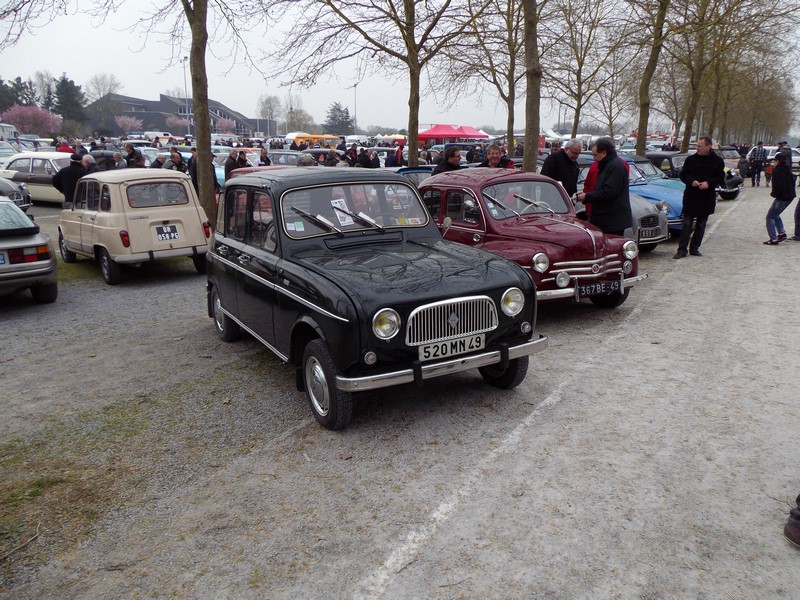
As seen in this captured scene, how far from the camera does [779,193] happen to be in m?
12.4

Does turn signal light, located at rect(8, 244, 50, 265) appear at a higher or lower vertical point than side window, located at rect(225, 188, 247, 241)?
lower

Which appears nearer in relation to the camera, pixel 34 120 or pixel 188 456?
pixel 188 456

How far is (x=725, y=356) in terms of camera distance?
6.19 metres

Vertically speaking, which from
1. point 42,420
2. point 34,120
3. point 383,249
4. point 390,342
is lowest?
point 42,420

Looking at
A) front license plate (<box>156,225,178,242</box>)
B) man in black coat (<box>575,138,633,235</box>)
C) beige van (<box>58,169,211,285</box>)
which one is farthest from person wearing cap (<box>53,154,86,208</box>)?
man in black coat (<box>575,138,633,235</box>)

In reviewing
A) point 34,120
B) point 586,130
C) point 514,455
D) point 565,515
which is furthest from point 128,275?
point 586,130

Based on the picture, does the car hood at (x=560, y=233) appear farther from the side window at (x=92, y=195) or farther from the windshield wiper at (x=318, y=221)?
the side window at (x=92, y=195)

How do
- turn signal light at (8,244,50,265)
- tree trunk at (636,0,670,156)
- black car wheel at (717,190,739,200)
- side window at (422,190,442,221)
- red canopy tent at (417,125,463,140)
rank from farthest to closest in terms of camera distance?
1. red canopy tent at (417,125,463,140)
2. black car wheel at (717,190,739,200)
3. tree trunk at (636,0,670,156)
4. side window at (422,190,442,221)
5. turn signal light at (8,244,50,265)

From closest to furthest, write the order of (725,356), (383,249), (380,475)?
(380,475), (383,249), (725,356)

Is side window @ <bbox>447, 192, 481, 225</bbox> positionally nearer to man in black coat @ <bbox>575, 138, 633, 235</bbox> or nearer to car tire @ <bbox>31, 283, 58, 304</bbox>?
man in black coat @ <bbox>575, 138, 633, 235</bbox>

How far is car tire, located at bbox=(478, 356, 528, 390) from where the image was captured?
209 inches

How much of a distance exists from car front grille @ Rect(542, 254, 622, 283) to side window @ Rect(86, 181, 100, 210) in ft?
24.6

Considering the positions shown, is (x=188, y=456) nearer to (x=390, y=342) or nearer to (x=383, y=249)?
(x=390, y=342)

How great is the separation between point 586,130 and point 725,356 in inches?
5021
